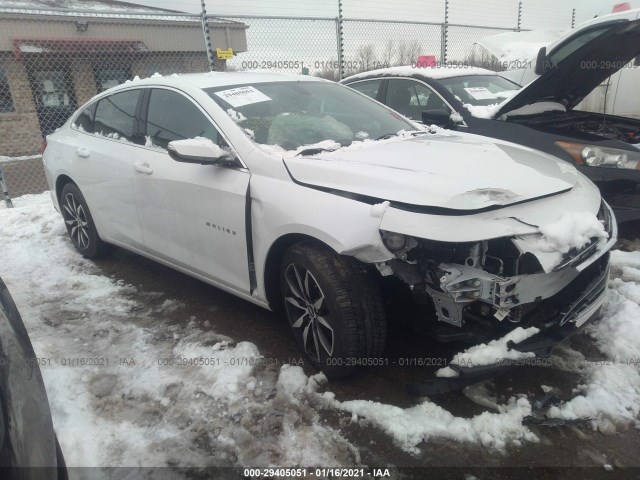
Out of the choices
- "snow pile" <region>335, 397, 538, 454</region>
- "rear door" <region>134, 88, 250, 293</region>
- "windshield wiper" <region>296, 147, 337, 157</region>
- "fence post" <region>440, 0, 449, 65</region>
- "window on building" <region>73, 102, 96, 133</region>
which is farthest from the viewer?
"fence post" <region>440, 0, 449, 65</region>

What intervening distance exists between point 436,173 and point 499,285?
2.08 feet

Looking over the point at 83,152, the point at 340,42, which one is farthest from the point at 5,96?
the point at 83,152

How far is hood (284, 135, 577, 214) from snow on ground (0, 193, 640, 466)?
2.34 feet

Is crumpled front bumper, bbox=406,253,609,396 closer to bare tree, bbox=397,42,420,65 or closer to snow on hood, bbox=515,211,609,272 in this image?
snow on hood, bbox=515,211,609,272

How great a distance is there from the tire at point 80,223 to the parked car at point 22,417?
2812 mm

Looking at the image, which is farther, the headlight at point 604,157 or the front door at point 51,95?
the front door at point 51,95

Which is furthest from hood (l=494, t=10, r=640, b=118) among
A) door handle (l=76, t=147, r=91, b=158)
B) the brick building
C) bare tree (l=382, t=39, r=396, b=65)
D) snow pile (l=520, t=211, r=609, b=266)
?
the brick building

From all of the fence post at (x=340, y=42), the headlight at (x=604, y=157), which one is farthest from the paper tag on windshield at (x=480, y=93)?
the fence post at (x=340, y=42)

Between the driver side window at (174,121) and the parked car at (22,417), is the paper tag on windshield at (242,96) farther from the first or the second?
the parked car at (22,417)

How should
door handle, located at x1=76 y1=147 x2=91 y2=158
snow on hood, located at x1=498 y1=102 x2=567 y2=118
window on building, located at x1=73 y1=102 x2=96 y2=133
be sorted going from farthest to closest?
snow on hood, located at x1=498 y1=102 x2=567 y2=118 < window on building, located at x1=73 y1=102 x2=96 y2=133 < door handle, located at x1=76 y1=147 x2=91 y2=158

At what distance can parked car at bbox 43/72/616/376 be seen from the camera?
2.21m

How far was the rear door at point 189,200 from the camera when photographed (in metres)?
2.91

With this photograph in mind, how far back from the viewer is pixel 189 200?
314 centimetres

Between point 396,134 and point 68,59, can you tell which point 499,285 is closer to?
point 396,134
